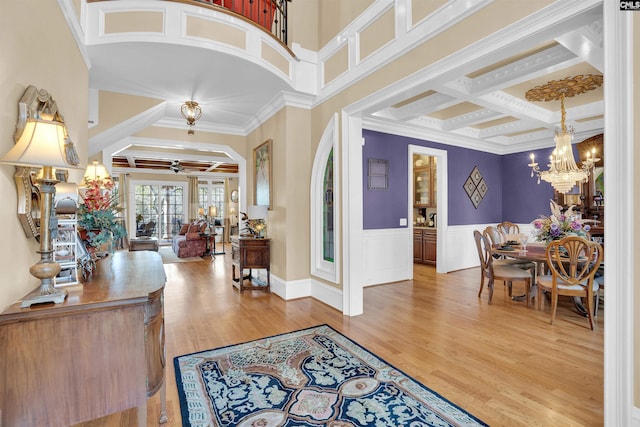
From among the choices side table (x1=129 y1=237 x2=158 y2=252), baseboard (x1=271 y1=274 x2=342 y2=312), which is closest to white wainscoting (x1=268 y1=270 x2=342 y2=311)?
baseboard (x1=271 y1=274 x2=342 y2=312)

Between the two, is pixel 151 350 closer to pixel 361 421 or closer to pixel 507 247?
pixel 361 421

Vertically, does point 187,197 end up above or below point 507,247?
above

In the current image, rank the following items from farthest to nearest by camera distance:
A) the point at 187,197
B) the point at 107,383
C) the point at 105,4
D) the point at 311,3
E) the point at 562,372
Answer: the point at 187,197, the point at 311,3, the point at 105,4, the point at 562,372, the point at 107,383

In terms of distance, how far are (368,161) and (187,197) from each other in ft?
31.7

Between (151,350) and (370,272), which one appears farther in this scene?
(370,272)

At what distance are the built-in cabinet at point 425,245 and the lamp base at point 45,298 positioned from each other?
6550mm

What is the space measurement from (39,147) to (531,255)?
4.94 m

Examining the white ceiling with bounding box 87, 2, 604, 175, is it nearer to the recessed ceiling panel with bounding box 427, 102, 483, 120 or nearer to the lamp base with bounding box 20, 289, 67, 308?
the recessed ceiling panel with bounding box 427, 102, 483, 120

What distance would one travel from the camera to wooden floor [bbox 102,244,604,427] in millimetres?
2107

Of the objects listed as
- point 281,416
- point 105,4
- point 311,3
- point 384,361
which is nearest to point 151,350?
point 281,416

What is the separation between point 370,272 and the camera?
5438mm

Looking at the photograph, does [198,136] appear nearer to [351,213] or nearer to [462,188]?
[351,213]

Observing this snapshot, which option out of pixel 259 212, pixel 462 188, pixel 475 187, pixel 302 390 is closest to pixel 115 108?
pixel 259 212

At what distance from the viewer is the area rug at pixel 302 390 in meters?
1.93
